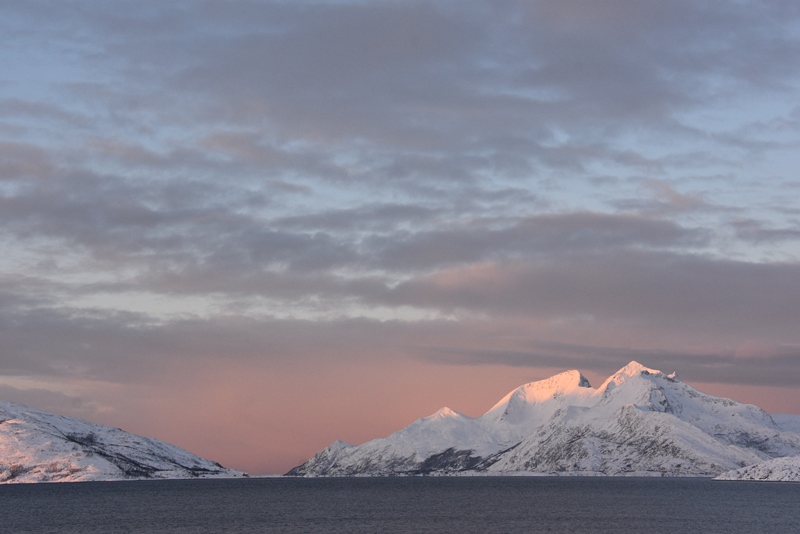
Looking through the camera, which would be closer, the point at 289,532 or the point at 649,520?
the point at 289,532

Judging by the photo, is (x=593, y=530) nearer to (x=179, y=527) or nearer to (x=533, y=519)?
(x=533, y=519)

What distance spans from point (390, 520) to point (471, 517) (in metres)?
17.0

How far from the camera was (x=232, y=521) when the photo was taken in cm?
18462

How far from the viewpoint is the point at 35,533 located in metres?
165

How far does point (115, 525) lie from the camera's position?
586 feet

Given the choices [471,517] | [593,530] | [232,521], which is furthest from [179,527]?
[593,530]

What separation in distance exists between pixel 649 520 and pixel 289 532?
68859 mm

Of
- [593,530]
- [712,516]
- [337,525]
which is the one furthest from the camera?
[712,516]

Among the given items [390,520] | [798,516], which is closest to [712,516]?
[798,516]

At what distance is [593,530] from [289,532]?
52.1 m

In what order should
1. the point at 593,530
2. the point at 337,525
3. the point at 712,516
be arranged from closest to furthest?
the point at 593,530 → the point at 337,525 → the point at 712,516

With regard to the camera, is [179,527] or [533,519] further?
[533,519]

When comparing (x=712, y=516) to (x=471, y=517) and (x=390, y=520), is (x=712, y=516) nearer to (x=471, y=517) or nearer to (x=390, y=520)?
(x=471, y=517)

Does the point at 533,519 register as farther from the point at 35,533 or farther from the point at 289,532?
the point at 35,533
